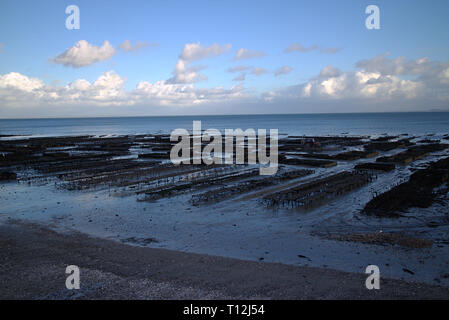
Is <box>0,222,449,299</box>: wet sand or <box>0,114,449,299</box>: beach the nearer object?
<box>0,222,449,299</box>: wet sand

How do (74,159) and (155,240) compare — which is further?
(74,159)

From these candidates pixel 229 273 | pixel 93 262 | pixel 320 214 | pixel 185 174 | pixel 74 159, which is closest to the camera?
pixel 229 273

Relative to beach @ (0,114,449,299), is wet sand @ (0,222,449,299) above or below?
below

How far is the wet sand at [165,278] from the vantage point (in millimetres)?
8516

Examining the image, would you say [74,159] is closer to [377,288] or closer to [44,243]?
[44,243]

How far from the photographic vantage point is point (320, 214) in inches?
607

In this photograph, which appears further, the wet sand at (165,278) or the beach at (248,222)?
the beach at (248,222)

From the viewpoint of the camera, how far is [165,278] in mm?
9430

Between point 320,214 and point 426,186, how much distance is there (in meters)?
9.25

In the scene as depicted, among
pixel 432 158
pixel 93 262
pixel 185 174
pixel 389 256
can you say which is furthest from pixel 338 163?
pixel 93 262

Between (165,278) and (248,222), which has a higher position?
(248,222)

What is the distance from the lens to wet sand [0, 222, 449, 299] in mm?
8516

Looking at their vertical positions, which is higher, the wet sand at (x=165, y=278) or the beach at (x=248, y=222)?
the beach at (x=248, y=222)

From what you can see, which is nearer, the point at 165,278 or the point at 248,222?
the point at 165,278
